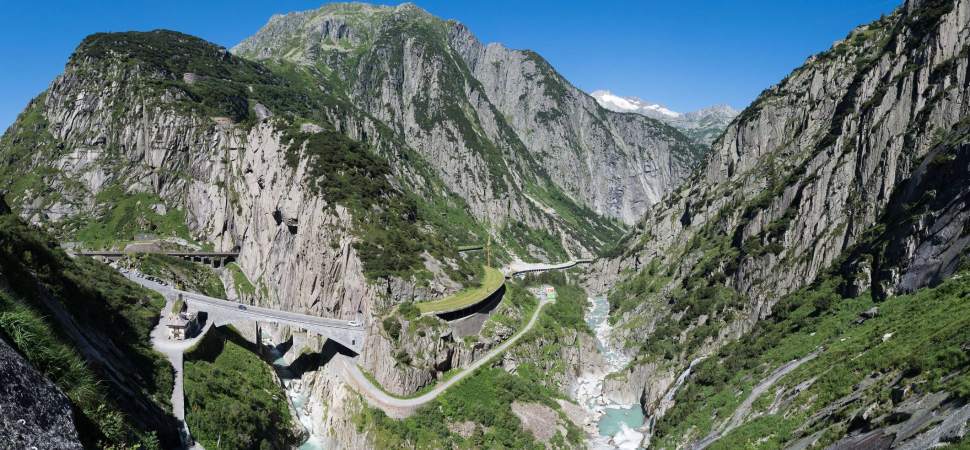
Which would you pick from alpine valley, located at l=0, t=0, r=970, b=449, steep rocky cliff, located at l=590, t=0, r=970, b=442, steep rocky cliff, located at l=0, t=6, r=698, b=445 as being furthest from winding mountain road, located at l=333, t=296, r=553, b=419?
steep rocky cliff, located at l=590, t=0, r=970, b=442

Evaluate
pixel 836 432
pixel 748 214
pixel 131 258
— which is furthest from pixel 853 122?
pixel 131 258

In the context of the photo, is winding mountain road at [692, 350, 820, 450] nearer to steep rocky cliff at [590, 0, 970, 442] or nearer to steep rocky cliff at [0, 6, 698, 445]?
steep rocky cliff at [590, 0, 970, 442]

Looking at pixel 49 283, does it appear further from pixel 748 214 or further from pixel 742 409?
pixel 748 214

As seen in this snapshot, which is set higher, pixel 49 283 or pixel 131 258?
pixel 131 258

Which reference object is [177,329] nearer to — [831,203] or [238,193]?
[238,193]

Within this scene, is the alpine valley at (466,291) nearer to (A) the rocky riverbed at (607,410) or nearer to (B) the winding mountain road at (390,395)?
(B) the winding mountain road at (390,395)

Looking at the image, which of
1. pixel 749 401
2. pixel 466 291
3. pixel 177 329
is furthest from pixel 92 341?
pixel 466 291

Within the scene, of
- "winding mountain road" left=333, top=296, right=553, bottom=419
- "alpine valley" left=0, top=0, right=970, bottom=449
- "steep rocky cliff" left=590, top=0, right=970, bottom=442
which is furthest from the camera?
"winding mountain road" left=333, top=296, right=553, bottom=419
